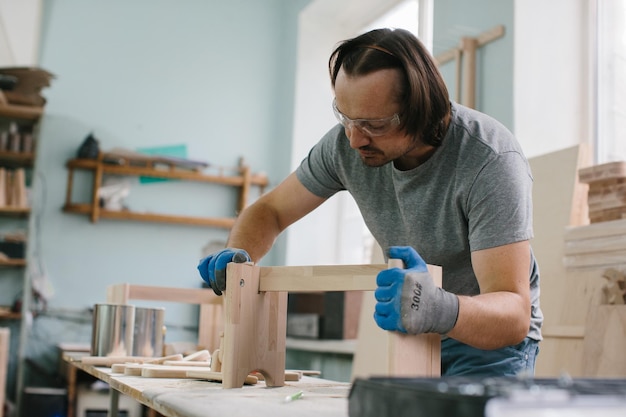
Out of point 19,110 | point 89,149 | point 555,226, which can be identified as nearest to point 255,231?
point 555,226

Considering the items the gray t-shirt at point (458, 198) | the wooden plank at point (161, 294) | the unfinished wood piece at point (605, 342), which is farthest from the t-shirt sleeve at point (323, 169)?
the unfinished wood piece at point (605, 342)

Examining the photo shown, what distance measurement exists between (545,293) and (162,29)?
3.71 meters

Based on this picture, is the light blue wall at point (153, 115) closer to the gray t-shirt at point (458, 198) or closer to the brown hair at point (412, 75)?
the gray t-shirt at point (458, 198)

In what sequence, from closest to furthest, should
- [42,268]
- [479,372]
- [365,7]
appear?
1. [479,372]
2. [42,268]
3. [365,7]

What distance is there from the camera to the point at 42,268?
478 cm

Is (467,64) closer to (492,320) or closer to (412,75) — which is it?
(412,75)

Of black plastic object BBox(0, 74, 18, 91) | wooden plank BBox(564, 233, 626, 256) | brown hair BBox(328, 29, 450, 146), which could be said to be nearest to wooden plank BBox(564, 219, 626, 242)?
wooden plank BBox(564, 233, 626, 256)

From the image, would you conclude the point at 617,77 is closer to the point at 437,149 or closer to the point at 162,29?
the point at 437,149

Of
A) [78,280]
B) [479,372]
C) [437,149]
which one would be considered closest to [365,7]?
[78,280]

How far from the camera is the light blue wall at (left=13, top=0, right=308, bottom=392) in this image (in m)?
4.88

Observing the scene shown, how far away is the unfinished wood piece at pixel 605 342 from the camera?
2209mm

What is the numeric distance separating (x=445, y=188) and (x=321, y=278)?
39 centimetres

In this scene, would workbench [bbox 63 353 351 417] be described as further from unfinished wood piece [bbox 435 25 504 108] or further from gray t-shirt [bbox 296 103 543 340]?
unfinished wood piece [bbox 435 25 504 108]

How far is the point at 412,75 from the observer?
1541 mm
